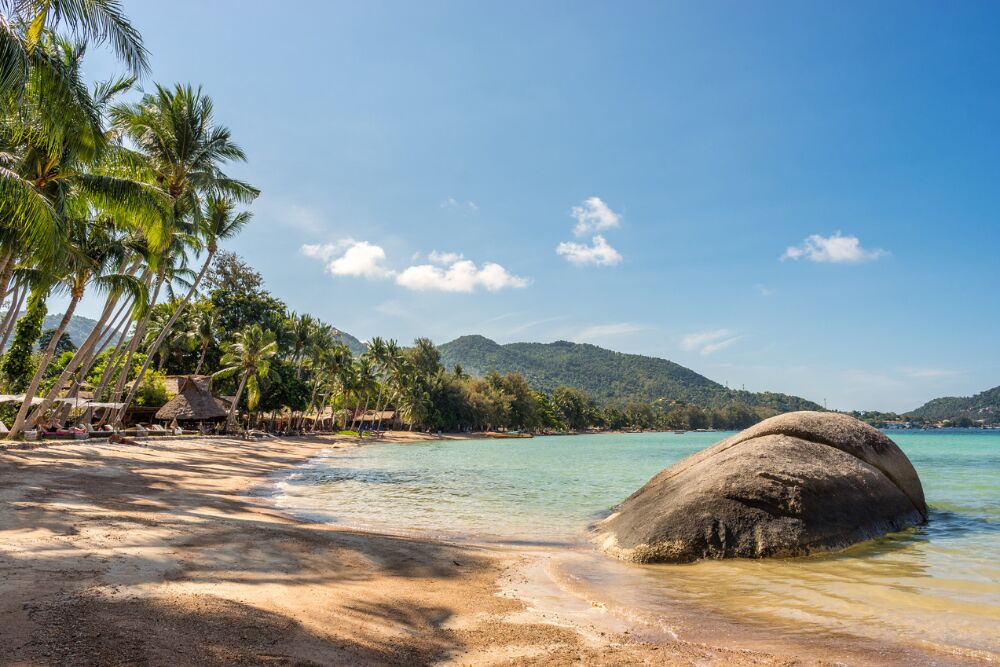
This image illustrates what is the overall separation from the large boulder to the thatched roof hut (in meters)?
40.6

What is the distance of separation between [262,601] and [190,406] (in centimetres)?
4358

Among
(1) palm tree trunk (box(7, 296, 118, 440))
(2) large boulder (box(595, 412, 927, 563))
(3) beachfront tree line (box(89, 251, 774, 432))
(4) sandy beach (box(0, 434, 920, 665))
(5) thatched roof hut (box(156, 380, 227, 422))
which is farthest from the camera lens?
(3) beachfront tree line (box(89, 251, 774, 432))

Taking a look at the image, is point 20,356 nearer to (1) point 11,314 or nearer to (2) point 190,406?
(2) point 190,406

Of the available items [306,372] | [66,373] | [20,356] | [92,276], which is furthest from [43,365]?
[306,372]

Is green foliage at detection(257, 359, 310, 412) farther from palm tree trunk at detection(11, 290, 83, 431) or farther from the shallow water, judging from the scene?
the shallow water

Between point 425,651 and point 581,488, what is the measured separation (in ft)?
50.6

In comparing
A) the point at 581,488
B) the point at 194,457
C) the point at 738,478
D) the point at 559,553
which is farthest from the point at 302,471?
the point at 738,478

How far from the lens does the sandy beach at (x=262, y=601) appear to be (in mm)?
3820

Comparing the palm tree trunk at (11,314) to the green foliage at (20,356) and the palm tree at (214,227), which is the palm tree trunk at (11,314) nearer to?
the palm tree at (214,227)

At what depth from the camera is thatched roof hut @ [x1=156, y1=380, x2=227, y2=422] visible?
138 ft

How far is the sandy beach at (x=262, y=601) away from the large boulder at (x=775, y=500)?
2.33 metres

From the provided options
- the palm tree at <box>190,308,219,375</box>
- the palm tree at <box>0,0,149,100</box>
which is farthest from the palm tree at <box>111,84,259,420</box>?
the palm tree at <box>190,308,219,375</box>

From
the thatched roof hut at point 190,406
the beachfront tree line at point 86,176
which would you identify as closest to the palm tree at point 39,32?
the beachfront tree line at point 86,176

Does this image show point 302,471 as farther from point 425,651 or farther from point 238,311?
point 238,311
